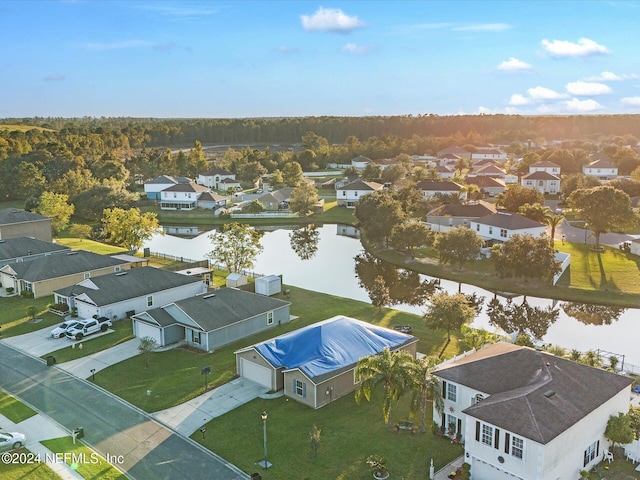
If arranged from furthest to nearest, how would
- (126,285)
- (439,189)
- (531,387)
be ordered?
(439,189) < (126,285) < (531,387)

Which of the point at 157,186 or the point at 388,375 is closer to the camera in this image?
the point at 388,375

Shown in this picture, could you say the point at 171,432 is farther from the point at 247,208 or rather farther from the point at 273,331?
the point at 247,208

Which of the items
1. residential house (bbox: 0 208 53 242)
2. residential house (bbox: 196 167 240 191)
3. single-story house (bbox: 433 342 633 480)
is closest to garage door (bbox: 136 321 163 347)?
single-story house (bbox: 433 342 633 480)

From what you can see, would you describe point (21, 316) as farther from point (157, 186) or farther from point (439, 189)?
point (439, 189)

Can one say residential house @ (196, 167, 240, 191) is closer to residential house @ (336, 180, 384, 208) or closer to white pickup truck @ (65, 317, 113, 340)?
residential house @ (336, 180, 384, 208)

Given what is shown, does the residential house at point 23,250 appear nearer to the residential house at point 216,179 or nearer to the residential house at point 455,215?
the residential house at point 455,215

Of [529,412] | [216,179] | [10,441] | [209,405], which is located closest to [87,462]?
[10,441]
